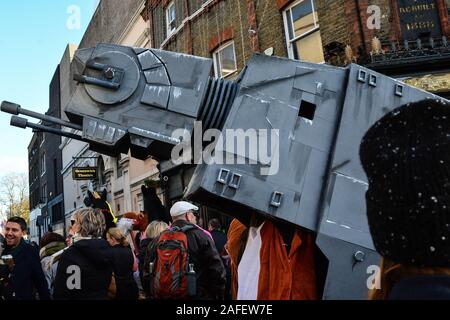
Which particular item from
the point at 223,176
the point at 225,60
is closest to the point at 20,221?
the point at 223,176

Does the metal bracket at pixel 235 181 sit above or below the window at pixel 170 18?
below

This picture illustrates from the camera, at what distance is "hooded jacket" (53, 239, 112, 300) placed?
2855 millimetres

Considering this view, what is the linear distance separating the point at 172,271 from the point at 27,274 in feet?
5.25

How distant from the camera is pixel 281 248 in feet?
7.17

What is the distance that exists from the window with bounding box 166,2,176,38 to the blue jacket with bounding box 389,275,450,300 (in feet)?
46.2

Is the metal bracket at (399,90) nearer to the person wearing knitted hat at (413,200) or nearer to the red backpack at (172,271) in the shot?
the person wearing knitted hat at (413,200)

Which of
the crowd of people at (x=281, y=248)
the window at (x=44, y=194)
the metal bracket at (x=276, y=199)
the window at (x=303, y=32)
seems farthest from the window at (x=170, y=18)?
the window at (x=44, y=194)

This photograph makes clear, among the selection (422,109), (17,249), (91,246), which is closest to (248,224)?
(91,246)

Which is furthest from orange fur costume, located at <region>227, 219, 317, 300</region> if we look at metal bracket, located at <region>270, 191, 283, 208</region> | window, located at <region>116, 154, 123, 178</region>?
window, located at <region>116, 154, 123, 178</region>

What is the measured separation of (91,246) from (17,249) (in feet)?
4.17

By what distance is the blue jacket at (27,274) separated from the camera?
3610 mm

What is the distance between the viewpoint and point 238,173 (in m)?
1.97
